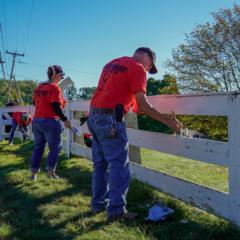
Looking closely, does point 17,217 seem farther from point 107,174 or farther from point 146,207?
point 146,207

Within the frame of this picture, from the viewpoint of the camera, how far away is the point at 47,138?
7.04 m

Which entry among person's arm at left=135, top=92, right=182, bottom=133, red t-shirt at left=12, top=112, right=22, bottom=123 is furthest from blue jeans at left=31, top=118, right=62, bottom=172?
red t-shirt at left=12, top=112, right=22, bottom=123

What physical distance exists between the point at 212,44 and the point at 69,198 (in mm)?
17675

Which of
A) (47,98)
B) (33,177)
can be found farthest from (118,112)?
(33,177)

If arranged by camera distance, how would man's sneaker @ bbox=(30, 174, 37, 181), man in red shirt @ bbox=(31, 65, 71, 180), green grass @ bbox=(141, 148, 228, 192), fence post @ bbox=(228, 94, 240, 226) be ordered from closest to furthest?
fence post @ bbox=(228, 94, 240, 226) < green grass @ bbox=(141, 148, 228, 192) < man in red shirt @ bbox=(31, 65, 71, 180) < man's sneaker @ bbox=(30, 174, 37, 181)

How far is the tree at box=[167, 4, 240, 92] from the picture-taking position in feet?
69.1

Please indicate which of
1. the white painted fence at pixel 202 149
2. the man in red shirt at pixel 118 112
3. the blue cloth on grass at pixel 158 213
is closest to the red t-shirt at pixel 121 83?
the man in red shirt at pixel 118 112

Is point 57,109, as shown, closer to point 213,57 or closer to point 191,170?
point 191,170

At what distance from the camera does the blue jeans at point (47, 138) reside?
22.8 feet

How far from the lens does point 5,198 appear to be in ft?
19.3

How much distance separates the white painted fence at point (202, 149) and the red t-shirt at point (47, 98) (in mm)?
1543

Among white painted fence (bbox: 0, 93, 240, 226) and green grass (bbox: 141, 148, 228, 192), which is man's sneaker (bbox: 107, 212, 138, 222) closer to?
white painted fence (bbox: 0, 93, 240, 226)

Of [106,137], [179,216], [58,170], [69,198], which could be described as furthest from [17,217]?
[58,170]

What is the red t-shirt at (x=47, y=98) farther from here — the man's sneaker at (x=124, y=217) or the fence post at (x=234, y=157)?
the fence post at (x=234, y=157)
